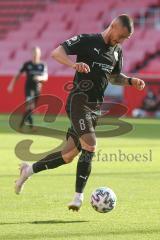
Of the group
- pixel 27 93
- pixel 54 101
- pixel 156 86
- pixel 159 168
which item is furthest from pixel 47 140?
pixel 156 86

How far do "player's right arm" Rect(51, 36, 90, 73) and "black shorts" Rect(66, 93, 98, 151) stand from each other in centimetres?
53

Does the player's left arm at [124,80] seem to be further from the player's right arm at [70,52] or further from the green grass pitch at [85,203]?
the green grass pitch at [85,203]

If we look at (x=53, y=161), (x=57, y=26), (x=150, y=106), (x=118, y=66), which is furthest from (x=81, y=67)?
(x=57, y=26)

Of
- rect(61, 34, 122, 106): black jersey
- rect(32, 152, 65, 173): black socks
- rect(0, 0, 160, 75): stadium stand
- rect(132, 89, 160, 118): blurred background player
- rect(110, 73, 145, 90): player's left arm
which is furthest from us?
rect(0, 0, 160, 75): stadium stand

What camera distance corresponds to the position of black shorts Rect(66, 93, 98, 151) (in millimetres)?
8516

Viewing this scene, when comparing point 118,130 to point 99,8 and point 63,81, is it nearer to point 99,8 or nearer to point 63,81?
point 63,81

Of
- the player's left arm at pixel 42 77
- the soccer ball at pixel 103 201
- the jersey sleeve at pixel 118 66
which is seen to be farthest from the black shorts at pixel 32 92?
the soccer ball at pixel 103 201

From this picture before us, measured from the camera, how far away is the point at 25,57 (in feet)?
125

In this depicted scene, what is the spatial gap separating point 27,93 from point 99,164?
7.96m

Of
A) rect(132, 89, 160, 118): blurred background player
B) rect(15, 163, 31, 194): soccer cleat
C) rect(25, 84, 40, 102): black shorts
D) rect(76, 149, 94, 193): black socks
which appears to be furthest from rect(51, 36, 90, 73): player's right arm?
rect(132, 89, 160, 118): blurred background player

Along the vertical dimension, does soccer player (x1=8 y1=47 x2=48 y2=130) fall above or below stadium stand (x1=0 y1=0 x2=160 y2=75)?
above

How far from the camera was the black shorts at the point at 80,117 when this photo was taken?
8.52 m

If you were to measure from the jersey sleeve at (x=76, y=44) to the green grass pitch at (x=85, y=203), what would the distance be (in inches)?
69.0

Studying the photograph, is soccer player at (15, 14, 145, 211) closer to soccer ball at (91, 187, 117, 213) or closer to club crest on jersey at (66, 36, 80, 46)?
club crest on jersey at (66, 36, 80, 46)
